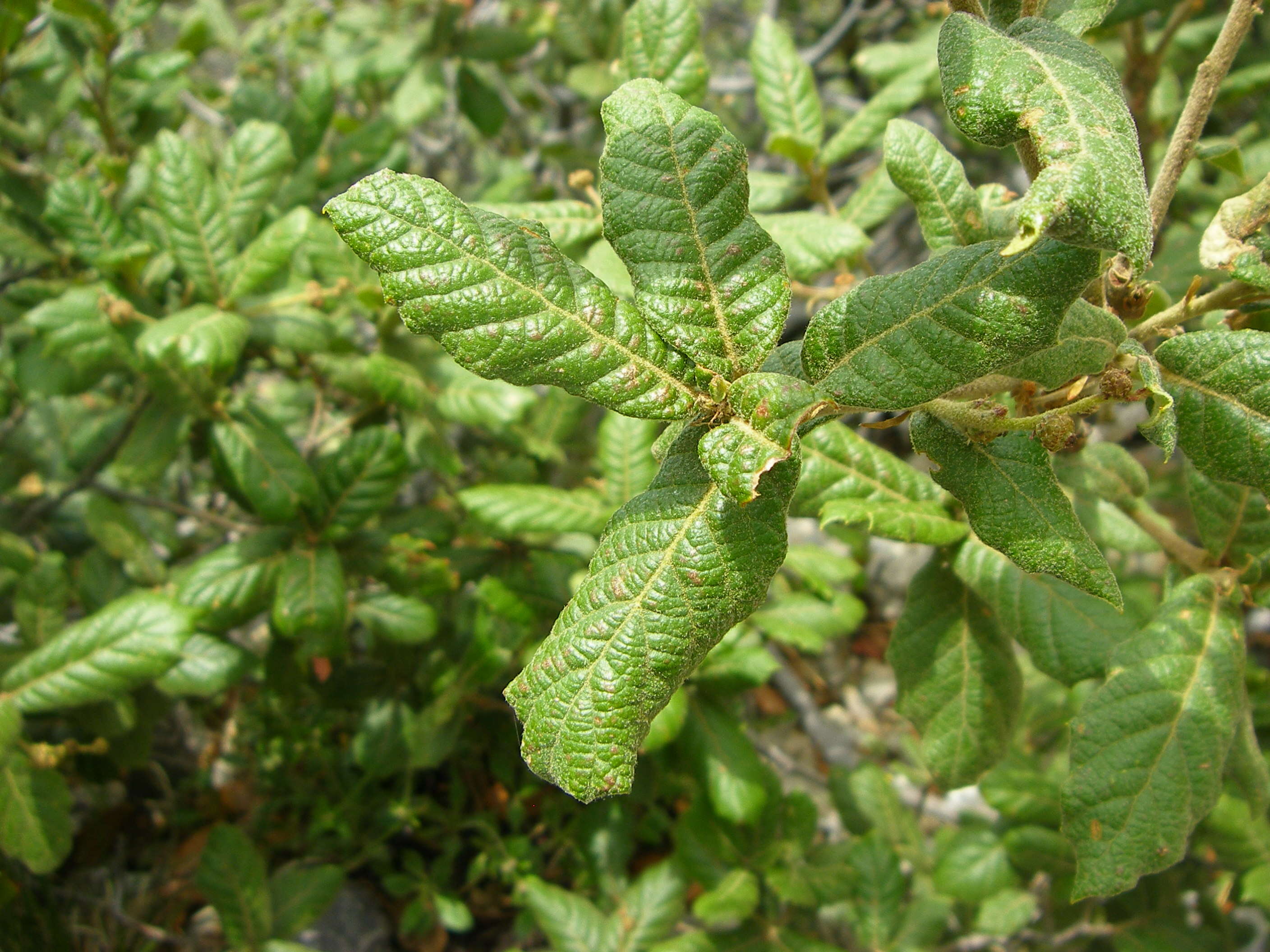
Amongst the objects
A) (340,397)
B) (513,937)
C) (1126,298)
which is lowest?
(513,937)

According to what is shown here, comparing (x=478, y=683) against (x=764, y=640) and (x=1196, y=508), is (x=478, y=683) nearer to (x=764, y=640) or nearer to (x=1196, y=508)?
(x=764, y=640)

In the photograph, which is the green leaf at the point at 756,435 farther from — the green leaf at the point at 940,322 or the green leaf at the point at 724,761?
the green leaf at the point at 724,761

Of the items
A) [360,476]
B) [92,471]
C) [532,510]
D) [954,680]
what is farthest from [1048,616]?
[92,471]

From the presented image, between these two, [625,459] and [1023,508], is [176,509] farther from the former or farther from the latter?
[1023,508]

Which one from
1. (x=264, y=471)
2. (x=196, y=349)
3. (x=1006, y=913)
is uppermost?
(x=196, y=349)

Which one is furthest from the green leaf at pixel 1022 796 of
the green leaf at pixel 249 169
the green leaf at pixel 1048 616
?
the green leaf at pixel 249 169

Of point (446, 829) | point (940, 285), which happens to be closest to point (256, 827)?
point (446, 829)
